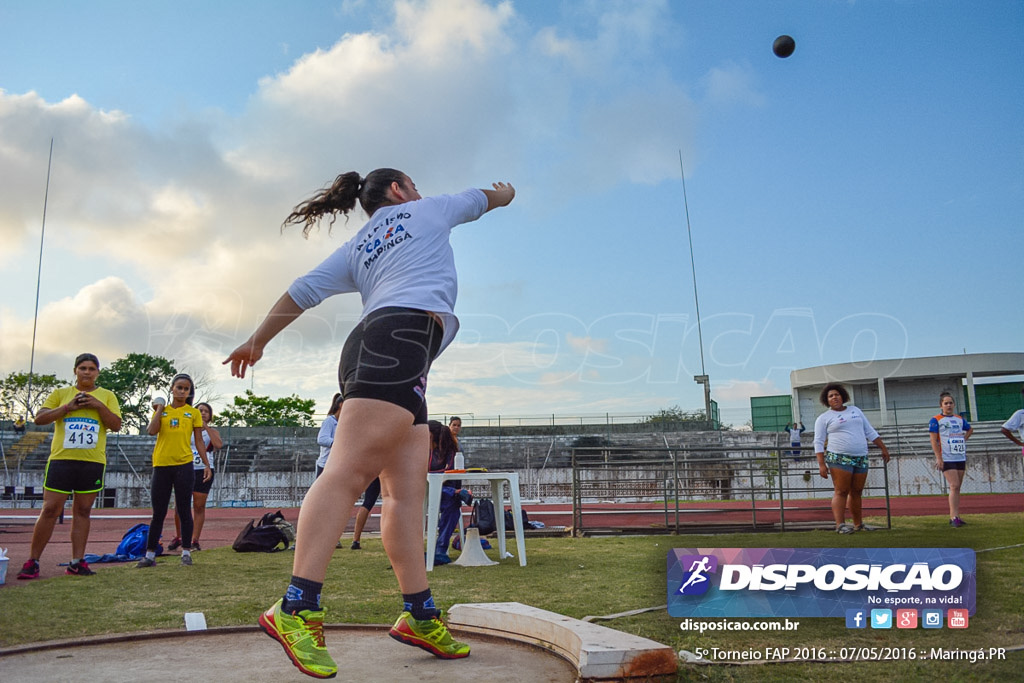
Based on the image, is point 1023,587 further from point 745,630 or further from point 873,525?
point 873,525

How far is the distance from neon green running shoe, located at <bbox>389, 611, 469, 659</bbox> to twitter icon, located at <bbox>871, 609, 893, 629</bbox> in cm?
163

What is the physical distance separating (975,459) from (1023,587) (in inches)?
958

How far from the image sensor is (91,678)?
2580 mm

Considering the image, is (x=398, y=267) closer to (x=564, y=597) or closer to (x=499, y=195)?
(x=499, y=195)

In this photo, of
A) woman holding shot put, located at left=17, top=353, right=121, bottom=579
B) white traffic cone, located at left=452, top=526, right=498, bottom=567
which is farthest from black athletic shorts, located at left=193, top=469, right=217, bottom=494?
white traffic cone, located at left=452, top=526, right=498, bottom=567

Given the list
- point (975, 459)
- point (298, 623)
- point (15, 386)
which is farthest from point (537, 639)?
point (15, 386)

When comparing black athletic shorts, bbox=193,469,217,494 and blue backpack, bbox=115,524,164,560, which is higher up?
black athletic shorts, bbox=193,469,217,494

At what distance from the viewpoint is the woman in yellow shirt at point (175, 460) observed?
22.9ft

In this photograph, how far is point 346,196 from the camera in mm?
3031

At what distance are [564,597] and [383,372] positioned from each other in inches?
104

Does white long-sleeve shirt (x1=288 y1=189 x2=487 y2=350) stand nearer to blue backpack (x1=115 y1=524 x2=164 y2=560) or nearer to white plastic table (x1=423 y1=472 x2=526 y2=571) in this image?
white plastic table (x1=423 y1=472 x2=526 y2=571)

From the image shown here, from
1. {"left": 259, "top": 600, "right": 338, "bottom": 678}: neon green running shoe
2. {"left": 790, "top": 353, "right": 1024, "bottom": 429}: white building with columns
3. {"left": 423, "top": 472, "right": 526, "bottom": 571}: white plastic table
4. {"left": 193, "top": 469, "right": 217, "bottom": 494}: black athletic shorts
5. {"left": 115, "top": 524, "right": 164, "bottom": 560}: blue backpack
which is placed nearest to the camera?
{"left": 259, "top": 600, "right": 338, "bottom": 678}: neon green running shoe

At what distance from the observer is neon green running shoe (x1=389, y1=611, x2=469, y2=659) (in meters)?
2.75

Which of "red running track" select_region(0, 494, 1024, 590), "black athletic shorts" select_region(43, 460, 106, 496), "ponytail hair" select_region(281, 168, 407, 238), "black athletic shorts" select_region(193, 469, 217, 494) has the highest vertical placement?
"ponytail hair" select_region(281, 168, 407, 238)
